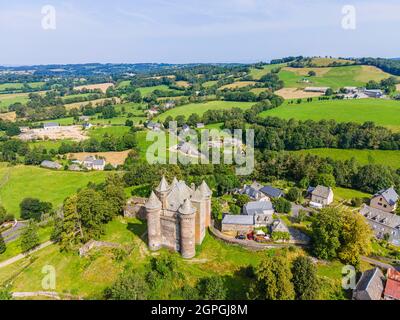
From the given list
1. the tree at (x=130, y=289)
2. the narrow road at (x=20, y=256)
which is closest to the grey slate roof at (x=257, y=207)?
the tree at (x=130, y=289)

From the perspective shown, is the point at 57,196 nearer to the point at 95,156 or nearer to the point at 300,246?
the point at 95,156

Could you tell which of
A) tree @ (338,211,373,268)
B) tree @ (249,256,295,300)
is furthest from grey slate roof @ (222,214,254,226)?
tree @ (249,256,295,300)

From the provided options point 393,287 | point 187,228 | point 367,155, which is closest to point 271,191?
point 187,228

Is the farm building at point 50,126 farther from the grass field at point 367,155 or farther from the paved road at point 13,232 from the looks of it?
the grass field at point 367,155
